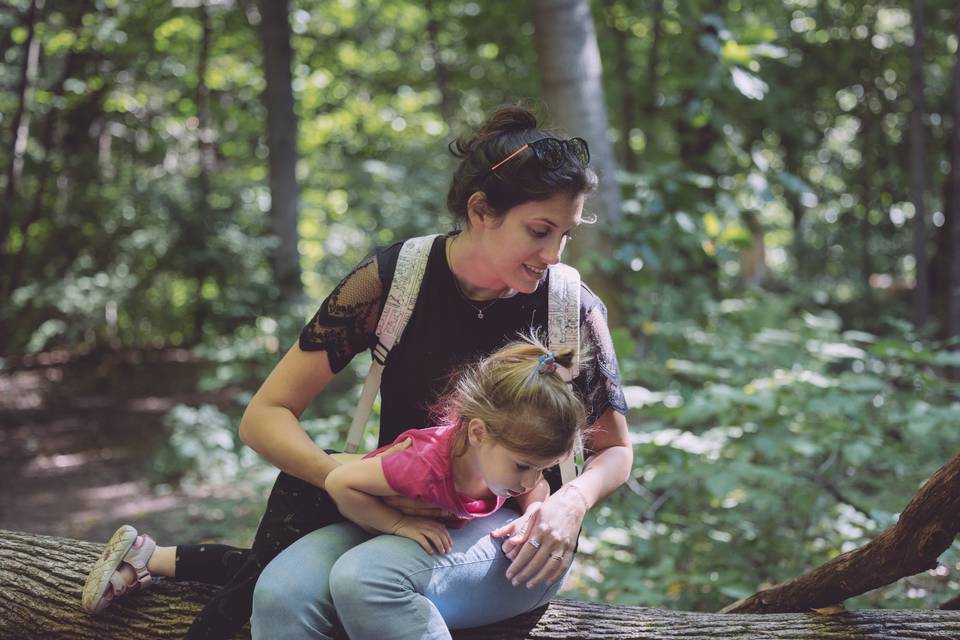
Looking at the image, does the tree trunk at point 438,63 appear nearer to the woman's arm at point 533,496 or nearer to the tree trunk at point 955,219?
the tree trunk at point 955,219

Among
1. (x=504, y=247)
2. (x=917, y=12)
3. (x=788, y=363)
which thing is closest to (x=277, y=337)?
(x=788, y=363)

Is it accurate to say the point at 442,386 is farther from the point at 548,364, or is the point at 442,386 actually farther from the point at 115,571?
the point at 115,571

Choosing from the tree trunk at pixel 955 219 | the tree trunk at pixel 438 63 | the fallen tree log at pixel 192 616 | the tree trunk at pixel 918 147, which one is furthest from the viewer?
the tree trunk at pixel 438 63

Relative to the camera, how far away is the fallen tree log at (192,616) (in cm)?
202

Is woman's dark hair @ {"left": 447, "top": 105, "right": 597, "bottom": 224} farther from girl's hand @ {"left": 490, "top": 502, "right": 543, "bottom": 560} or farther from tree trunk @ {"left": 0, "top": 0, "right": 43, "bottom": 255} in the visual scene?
tree trunk @ {"left": 0, "top": 0, "right": 43, "bottom": 255}

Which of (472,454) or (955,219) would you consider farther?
(955,219)

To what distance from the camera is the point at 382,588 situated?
Result: 1811 mm

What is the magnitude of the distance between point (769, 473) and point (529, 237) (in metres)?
1.61

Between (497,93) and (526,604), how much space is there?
8.17m

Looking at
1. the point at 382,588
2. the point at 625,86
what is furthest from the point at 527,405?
the point at 625,86

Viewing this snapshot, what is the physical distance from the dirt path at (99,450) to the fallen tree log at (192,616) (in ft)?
9.94

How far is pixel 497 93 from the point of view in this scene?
31.4ft

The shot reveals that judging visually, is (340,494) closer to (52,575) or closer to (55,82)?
(52,575)

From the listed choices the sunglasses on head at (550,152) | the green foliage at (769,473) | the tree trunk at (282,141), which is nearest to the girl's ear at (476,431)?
the sunglasses on head at (550,152)
